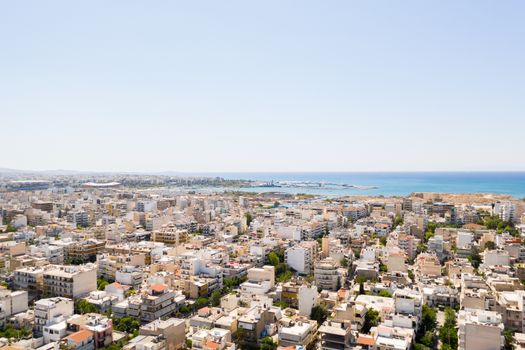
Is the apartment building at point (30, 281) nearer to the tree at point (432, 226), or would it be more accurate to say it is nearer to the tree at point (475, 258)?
the tree at point (475, 258)

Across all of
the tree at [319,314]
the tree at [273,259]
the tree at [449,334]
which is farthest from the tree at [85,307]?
the tree at [449,334]

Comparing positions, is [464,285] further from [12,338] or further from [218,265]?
[12,338]

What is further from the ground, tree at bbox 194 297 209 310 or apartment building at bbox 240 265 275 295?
apartment building at bbox 240 265 275 295

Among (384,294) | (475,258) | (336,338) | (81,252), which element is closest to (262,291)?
(384,294)

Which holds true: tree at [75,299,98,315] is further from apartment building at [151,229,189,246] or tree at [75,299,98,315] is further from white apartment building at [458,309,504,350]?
white apartment building at [458,309,504,350]

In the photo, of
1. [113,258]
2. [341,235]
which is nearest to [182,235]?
[113,258]

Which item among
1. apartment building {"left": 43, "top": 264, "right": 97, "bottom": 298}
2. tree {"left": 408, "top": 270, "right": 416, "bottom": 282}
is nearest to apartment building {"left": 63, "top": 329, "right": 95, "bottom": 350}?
apartment building {"left": 43, "top": 264, "right": 97, "bottom": 298}

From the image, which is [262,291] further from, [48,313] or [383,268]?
[48,313]
